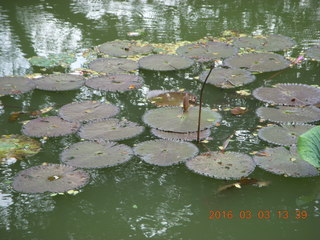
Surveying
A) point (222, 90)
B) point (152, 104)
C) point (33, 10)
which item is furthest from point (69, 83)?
point (33, 10)

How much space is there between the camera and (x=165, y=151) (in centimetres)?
353

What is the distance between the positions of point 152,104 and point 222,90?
0.78m

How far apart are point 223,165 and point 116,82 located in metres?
1.82

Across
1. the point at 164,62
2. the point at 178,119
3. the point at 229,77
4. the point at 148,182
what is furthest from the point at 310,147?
the point at 164,62

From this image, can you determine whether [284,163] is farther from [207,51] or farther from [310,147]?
[207,51]

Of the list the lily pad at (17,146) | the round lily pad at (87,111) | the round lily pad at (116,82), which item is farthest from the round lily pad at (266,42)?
the lily pad at (17,146)

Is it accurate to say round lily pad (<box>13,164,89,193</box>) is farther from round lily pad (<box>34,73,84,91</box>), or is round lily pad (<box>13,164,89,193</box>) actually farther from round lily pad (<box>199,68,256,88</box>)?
round lily pad (<box>199,68,256,88</box>)

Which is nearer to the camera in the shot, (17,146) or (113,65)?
(17,146)

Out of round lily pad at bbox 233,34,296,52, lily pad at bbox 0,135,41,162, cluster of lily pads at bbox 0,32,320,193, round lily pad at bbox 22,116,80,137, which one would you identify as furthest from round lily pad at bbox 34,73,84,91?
round lily pad at bbox 233,34,296,52

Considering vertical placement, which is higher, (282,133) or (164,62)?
(164,62)

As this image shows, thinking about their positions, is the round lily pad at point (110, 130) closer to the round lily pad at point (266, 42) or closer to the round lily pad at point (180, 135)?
the round lily pad at point (180, 135)

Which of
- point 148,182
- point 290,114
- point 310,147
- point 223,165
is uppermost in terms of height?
point 310,147

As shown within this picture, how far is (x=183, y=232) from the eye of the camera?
280 cm

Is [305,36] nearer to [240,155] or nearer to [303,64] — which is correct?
[303,64]
